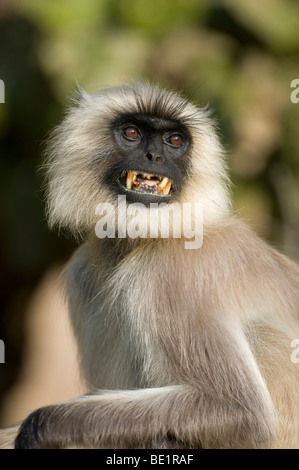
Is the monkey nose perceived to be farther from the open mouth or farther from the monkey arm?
the monkey arm

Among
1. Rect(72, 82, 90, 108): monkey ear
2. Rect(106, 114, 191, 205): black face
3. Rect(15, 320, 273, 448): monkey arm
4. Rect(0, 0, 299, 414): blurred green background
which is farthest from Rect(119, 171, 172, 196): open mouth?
Rect(0, 0, 299, 414): blurred green background

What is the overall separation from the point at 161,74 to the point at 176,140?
4.11 meters

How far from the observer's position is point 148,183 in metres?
A: 4.71

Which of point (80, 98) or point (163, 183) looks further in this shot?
point (80, 98)

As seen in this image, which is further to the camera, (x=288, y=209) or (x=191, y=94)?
(x=288, y=209)

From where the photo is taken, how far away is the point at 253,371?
4414 millimetres

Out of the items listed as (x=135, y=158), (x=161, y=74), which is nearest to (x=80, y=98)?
(x=135, y=158)

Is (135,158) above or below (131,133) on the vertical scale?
below

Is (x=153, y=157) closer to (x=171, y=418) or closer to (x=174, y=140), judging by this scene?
(x=174, y=140)

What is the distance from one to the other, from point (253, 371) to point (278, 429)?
0.45 metres

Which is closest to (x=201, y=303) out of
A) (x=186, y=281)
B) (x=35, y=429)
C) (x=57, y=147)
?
(x=186, y=281)

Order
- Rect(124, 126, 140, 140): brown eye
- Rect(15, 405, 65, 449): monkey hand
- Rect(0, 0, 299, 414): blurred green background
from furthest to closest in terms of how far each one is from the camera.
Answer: Rect(0, 0, 299, 414): blurred green background, Rect(124, 126, 140, 140): brown eye, Rect(15, 405, 65, 449): monkey hand

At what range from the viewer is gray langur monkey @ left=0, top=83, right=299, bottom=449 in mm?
4281

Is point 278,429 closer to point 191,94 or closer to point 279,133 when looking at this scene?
point 191,94
